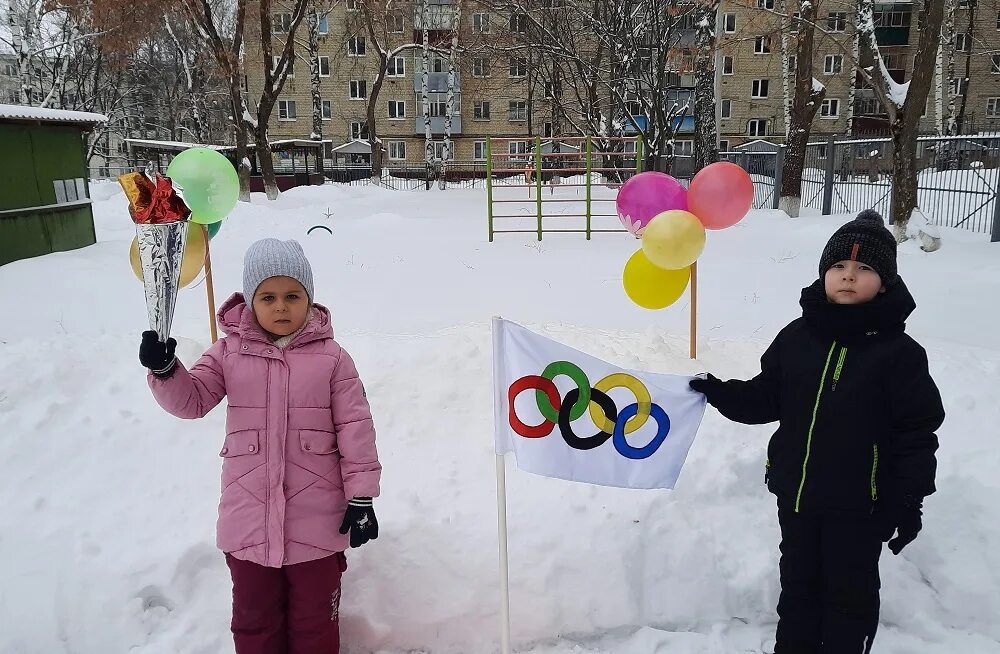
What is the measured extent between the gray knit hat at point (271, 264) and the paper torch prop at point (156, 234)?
0.27 meters

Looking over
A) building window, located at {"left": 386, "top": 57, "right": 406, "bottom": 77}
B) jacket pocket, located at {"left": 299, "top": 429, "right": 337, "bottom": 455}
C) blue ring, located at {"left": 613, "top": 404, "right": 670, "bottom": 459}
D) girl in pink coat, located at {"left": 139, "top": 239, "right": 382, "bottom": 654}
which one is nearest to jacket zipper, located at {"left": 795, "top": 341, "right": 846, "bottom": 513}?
blue ring, located at {"left": 613, "top": 404, "right": 670, "bottom": 459}

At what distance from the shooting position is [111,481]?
13.2ft

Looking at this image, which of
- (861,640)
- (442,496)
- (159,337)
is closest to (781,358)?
(861,640)

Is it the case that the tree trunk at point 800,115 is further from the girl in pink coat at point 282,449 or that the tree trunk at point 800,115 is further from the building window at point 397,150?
the building window at point 397,150

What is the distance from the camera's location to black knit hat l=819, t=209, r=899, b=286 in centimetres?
243

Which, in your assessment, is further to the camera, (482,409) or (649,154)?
(649,154)

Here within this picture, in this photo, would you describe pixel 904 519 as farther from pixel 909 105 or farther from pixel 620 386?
pixel 909 105

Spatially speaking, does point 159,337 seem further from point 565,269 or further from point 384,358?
point 565,269

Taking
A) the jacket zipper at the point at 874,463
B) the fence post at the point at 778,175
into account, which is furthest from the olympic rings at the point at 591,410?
the fence post at the point at 778,175

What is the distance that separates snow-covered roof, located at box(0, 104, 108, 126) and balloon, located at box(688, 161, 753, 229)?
949 cm

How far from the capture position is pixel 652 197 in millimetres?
5711

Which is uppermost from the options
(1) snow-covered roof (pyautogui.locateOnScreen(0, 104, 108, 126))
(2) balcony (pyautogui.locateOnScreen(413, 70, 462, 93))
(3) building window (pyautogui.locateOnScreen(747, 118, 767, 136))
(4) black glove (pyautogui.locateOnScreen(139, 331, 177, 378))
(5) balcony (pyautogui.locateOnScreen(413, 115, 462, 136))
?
(2) balcony (pyautogui.locateOnScreen(413, 70, 462, 93))

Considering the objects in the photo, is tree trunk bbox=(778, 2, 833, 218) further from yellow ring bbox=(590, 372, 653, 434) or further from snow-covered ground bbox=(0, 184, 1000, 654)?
yellow ring bbox=(590, 372, 653, 434)

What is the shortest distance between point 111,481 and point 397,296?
4.37 metres
